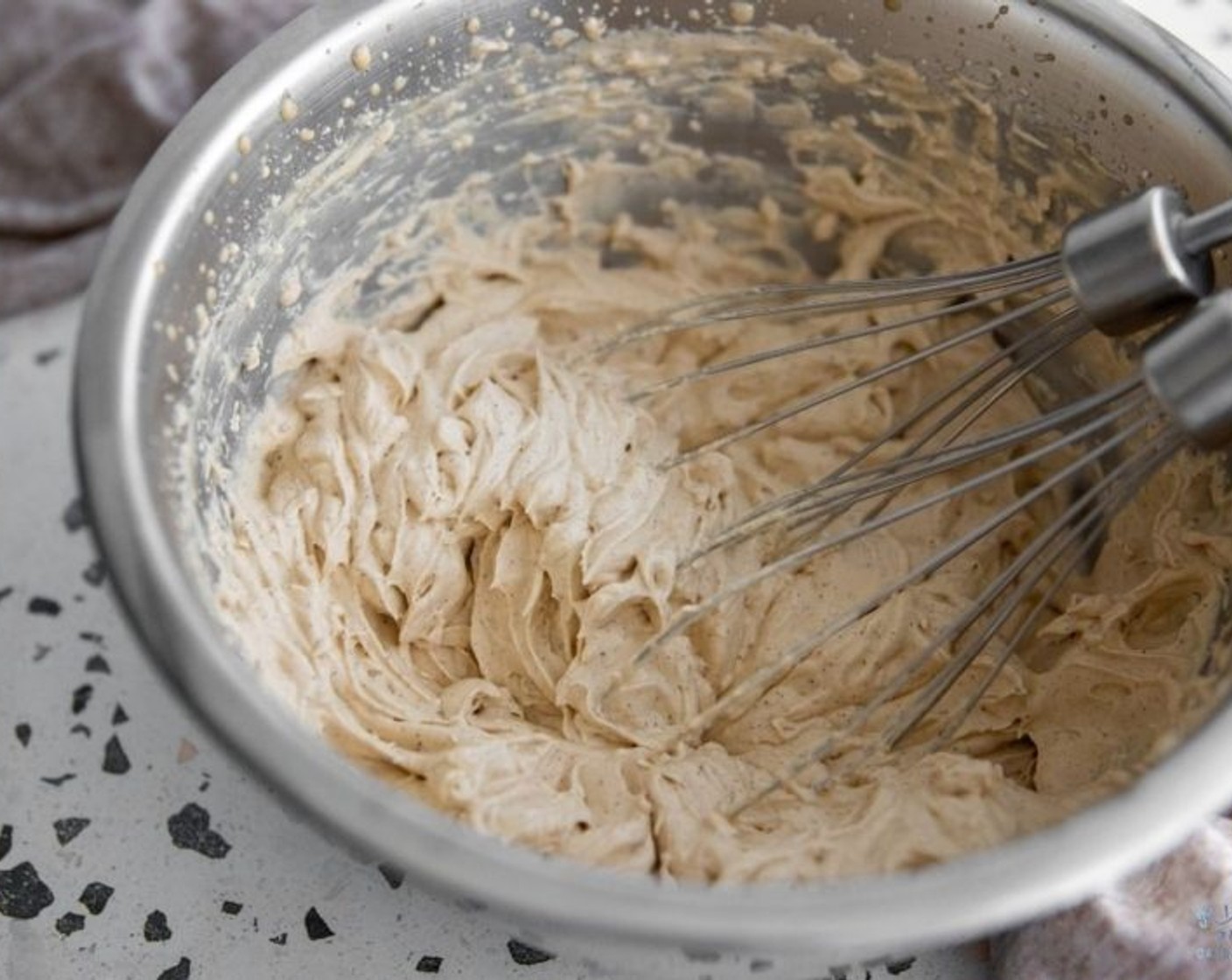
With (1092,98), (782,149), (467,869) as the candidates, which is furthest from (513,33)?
(467,869)

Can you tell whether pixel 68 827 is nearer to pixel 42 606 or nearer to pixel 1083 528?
pixel 42 606

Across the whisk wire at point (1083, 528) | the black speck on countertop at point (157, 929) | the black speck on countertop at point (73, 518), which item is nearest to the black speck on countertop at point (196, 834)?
the black speck on countertop at point (157, 929)

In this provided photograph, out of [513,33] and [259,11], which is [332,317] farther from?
[259,11]

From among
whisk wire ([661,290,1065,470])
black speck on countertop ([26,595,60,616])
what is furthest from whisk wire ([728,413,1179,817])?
black speck on countertop ([26,595,60,616])

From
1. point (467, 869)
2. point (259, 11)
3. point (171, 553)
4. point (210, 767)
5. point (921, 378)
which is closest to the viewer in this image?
point (467, 869)

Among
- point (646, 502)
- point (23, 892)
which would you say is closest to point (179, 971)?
point (23, 892)

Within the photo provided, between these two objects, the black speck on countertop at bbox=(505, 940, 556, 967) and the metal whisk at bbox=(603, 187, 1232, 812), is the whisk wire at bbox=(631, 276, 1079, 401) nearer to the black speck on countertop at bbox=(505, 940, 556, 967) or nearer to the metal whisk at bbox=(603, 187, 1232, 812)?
the metal whisk at bbox=(603, 187, 1232, 812)

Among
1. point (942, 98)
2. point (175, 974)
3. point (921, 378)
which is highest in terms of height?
point (942, 98)
